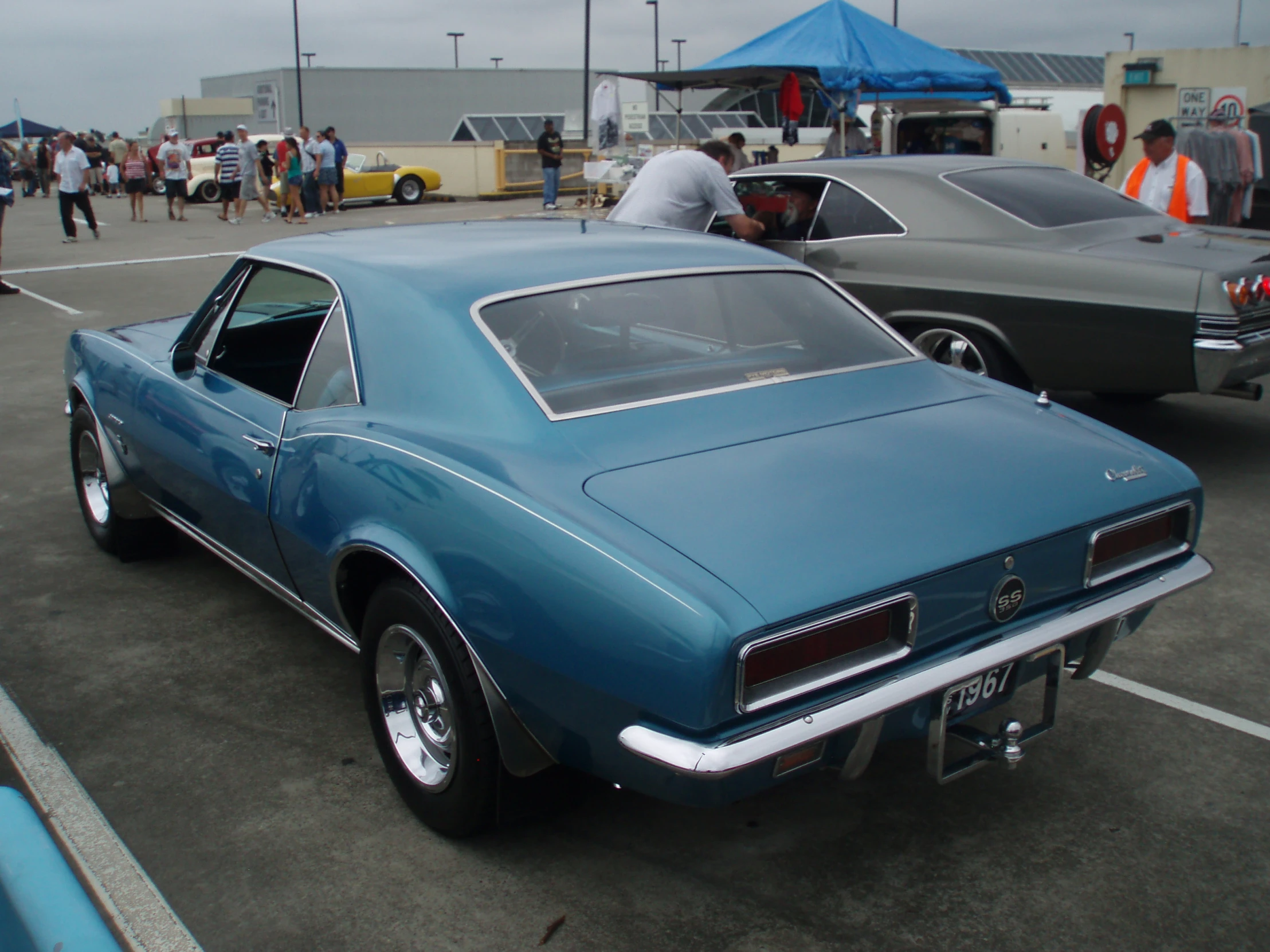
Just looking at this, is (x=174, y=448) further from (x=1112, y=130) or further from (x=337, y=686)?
(x=1112, y=130)

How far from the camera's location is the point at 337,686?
3654 mm

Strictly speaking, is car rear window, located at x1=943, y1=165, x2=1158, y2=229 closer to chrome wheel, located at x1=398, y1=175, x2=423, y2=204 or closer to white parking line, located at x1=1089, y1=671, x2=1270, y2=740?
white parking line, located at x1=1089, y1=671, x2=1270, y2=740

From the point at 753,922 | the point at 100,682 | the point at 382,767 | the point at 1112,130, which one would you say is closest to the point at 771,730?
the point at 753,922

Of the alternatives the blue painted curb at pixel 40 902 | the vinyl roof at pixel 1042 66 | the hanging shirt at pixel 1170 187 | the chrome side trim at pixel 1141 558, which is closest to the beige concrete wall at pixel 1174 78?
the hanging shirt at pixel 1170 187

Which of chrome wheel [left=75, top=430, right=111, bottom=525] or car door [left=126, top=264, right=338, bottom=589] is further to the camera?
chrome wheel [left=75, top=430, right=111, bottom=525]

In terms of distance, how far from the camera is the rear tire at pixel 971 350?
19.1 feet

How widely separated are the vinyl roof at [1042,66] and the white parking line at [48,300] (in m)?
48.4

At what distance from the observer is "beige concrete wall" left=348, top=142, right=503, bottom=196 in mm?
28250

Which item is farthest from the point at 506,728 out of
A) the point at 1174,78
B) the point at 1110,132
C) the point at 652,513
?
the point at 1174,78

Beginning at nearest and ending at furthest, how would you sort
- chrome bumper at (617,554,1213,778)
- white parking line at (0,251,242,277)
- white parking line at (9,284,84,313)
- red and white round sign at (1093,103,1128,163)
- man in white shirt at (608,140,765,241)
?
chrome bumper at (617,554,1213,778) < man in white shirt at (608,140,765,241) < white parking line at (9,284,84,313) < red and white round sign at (1093,103,1128,163) < white parking line at (0,251,242,277)

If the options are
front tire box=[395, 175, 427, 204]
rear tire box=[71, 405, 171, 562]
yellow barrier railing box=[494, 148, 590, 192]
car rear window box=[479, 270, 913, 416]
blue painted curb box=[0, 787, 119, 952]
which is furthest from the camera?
yellow barrier railing box=[494, 148, 590, 192]

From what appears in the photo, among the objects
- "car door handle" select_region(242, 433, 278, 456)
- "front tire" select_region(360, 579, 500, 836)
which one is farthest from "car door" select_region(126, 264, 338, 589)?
"front tire" select_region(360, 579, 500, 836)

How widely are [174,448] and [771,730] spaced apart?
2.55m

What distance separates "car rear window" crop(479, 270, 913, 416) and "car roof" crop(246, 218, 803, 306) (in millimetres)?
76
